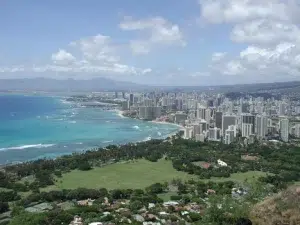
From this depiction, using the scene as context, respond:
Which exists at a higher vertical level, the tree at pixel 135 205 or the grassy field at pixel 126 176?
the tree at pixel 135 205

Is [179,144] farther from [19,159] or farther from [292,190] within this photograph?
[292,190]

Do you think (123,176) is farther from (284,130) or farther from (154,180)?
(284,130)

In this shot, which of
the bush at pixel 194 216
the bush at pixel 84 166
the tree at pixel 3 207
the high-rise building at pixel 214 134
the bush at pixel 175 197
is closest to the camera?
the bush at pixel 194 216

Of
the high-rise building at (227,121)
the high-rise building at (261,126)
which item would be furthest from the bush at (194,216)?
the high-rise building at (227,121)

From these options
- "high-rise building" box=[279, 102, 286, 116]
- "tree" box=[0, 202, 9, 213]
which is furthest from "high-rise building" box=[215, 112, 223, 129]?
"tree" box=[0, 202, 9, 213]

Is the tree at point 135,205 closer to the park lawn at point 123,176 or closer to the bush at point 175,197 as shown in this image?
Result: the bush at point 175,197

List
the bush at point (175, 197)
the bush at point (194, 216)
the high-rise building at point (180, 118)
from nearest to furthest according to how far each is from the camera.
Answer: the bush at point (194, 216) → the bush at point (175, 197) → the high-rise building at point (180, 118)

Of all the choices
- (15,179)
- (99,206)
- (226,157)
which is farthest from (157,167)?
(99,206)
